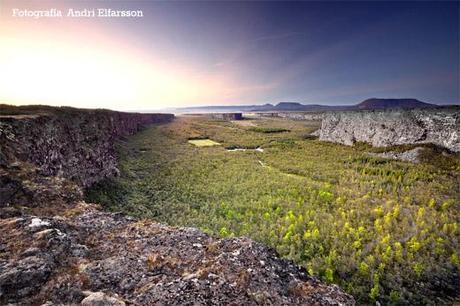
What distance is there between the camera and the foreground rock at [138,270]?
4.64 meters

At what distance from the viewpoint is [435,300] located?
321 inches

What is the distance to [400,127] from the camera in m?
31.3

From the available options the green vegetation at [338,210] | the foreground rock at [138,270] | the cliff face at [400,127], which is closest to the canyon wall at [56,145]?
the green vegetation at [338,210]

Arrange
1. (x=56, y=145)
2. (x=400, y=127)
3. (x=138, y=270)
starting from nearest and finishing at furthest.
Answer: (x=138, y=270) → (x=56, y=145) → (x=400, y=127)

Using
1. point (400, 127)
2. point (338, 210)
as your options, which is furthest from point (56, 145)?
point (400, 127)

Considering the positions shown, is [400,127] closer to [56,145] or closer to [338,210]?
[338,210]

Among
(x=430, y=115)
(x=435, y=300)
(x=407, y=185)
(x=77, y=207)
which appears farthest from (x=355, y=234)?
(x=430, y=115)

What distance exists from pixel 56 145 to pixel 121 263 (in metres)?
13.6

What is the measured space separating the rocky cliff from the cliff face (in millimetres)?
27671

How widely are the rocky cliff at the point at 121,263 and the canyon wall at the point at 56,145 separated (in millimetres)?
3659

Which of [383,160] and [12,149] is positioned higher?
[12,149]

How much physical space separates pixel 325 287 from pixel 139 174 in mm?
21542

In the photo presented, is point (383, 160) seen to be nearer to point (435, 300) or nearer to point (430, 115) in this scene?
point (430, 115)

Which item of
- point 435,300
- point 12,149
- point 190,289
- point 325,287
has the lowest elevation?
point 435,300
